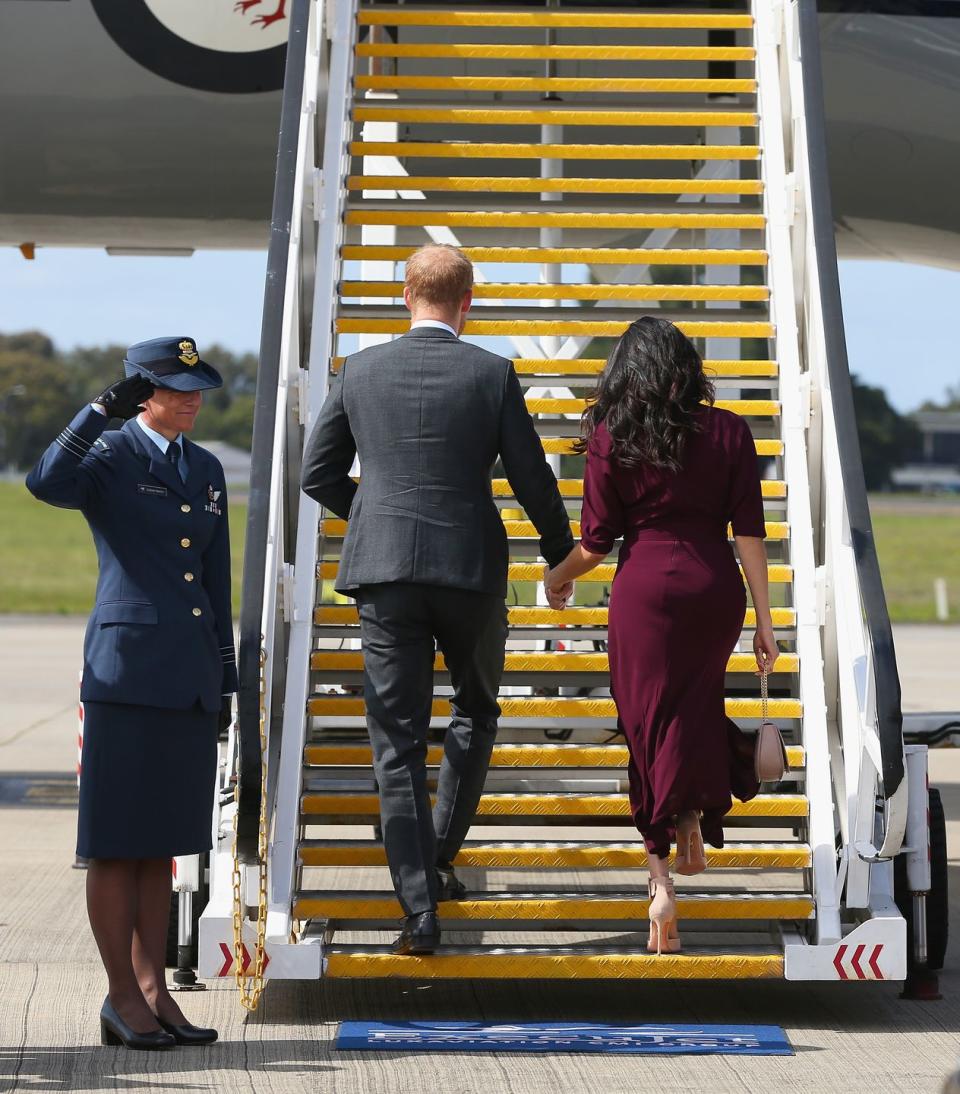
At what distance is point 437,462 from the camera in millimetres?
4441

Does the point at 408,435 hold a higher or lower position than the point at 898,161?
lower

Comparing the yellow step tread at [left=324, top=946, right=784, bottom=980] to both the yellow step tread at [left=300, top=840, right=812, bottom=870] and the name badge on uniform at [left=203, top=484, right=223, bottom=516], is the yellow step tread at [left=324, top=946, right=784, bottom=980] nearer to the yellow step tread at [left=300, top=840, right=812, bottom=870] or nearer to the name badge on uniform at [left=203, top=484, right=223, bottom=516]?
the yellow step tread at [left=300, top=840, right=812, bottom=870]

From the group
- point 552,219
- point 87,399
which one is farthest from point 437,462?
point 87,399

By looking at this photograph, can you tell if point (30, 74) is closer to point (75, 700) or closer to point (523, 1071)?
point (523, 1071)

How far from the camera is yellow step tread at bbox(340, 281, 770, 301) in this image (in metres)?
5.93

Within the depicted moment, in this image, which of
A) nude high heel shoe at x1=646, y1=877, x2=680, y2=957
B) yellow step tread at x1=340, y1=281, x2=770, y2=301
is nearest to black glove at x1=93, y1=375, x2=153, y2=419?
yellow step tread at x1=340, y1=281, x2=770, y2=301

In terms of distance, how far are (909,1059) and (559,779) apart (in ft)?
4.40

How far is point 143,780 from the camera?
4.19 metres

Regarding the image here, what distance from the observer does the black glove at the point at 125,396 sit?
13.9 feet

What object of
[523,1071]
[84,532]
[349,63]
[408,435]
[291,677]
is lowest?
[523,1071]

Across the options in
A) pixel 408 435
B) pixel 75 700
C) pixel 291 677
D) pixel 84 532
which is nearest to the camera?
pixel 408 435

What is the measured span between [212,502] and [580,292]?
81.1 inches

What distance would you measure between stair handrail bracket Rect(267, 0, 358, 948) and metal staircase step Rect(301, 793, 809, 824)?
0.13m

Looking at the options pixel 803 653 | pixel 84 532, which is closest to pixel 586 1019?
pixel 803 653
